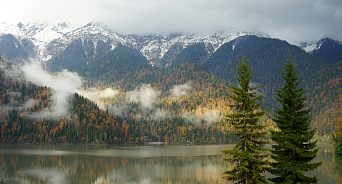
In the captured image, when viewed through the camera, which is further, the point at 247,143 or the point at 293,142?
the point at 293,142

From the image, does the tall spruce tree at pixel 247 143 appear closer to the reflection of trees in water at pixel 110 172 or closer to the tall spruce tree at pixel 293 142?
the tall spruce tree at pixel 293 142

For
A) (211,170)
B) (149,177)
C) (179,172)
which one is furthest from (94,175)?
(211,170)

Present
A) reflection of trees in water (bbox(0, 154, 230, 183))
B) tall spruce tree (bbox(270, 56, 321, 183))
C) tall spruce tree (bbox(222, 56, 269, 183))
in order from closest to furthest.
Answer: tall spruce tree (bbox(222, 56, 269, 183)) → tall spruce tree (bbox(270, 56, 321, 183)) → reflection of trees in water (bbox(0, 154, 230, 183))

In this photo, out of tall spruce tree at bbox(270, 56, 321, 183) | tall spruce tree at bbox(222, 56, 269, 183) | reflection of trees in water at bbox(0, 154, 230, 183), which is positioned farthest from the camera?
reflection of trees in water at bbox(0, 154, 230, 183)

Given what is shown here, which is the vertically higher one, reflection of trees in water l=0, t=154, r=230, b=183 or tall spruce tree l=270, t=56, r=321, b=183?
tall spruce tree l=270, t=56, r=321, b=183

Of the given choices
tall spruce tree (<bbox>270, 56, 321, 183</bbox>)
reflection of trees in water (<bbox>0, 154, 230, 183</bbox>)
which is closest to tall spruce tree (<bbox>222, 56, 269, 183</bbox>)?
tall spruce tree (<bbox>270, 56, 321, 183</bbox>)

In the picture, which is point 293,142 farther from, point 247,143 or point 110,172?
point 110,172

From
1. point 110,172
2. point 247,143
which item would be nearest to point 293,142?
point 247,143

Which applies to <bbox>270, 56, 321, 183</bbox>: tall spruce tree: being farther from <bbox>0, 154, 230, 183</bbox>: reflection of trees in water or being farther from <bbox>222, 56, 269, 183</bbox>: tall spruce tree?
<bbox>0, 154, 230, 183</bbox>: reflection of trees in water

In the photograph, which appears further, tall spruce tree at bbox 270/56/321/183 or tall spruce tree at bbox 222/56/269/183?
tall spruce tree at bbox 270/56/321/183

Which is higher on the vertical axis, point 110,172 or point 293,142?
point 293,142

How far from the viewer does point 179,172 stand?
7812cm

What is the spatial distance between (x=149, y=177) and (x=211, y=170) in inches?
690

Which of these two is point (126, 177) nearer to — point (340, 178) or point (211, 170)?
point (211, 170)
